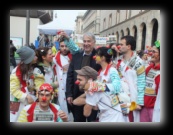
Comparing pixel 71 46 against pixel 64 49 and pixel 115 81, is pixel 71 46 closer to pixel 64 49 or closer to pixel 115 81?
pixel 64 49

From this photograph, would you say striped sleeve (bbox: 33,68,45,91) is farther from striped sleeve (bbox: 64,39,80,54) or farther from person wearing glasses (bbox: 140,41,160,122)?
person wearing glasses (bbox: 140,41,160,122)

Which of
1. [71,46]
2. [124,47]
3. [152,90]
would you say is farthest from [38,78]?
[152,90]

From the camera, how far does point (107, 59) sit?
2516 millimetres

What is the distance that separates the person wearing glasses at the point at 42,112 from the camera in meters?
2.27

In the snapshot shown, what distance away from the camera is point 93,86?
2.00 meters

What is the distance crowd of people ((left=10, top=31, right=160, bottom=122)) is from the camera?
217cm

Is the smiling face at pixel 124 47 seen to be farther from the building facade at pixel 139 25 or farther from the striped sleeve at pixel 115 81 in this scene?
the building facade at pixel 139 25

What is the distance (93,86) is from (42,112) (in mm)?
678

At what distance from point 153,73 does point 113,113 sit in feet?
2.35

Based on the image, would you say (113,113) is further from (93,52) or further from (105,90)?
(93,52)

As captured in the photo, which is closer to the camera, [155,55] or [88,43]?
[155,55]

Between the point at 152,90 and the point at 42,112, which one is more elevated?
the point at 152,90

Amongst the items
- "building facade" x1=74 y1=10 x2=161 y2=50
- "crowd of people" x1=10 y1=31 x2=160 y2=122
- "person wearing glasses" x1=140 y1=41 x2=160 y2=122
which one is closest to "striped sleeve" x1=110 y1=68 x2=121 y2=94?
"crowd of people" x1=10 y1=31 x2=160 y2=122

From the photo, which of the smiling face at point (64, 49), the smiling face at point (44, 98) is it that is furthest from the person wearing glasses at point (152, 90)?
the smiling face at point (64, 49)
